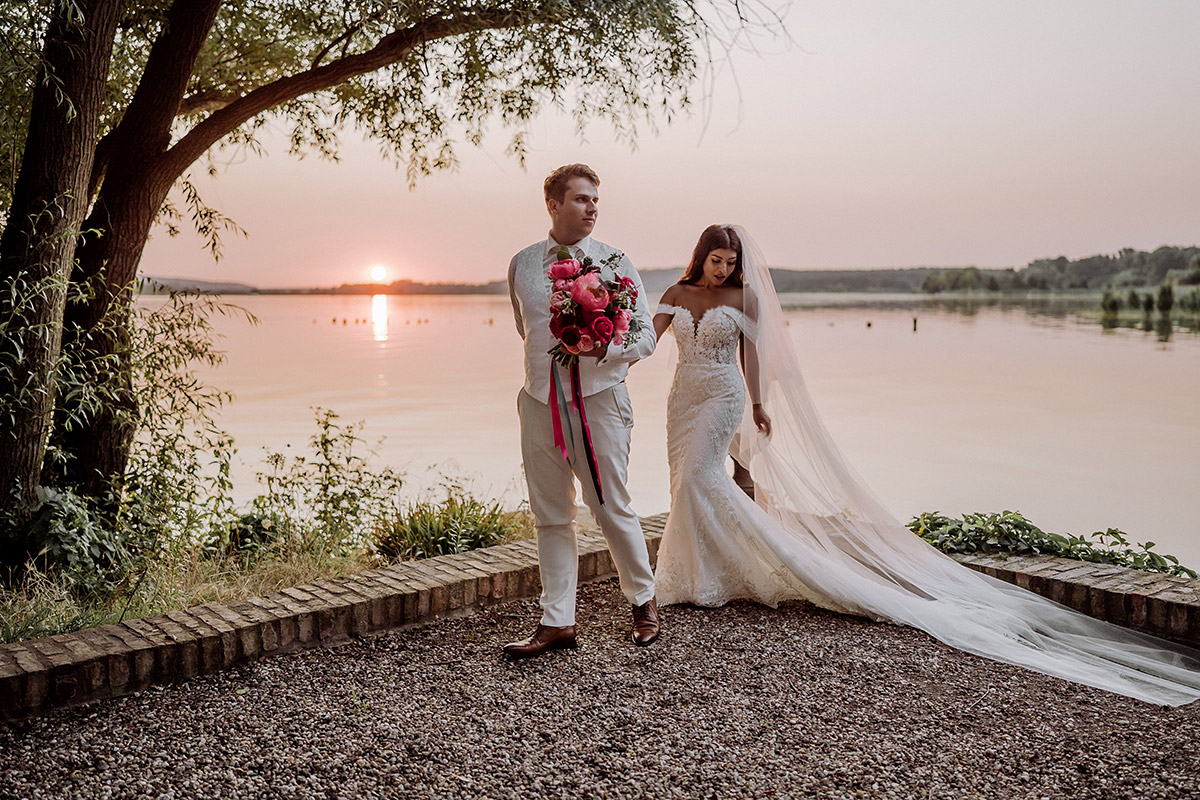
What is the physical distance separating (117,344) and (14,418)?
76 cm

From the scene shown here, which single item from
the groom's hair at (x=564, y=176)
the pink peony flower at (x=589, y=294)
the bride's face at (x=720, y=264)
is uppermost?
the groom's hair at (x=564, y=176)

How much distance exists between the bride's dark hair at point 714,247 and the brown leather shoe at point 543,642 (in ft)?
6.39

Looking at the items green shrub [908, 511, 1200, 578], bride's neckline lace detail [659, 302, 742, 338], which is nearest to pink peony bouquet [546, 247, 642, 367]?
bride's neckline lace detail [659, 302, 742, 338]

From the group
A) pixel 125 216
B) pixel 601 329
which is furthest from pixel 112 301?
pixel 601 329

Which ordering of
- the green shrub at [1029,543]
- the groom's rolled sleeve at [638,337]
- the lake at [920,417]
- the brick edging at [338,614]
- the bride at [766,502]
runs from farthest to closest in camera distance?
the lake at [920,417] → the green shrub at [1029,543] → the bride at [766,502] → the groom's rolled sleeve at [638,337] → the brick edging at [338,614]

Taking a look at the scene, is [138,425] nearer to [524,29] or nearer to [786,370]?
[524,29]

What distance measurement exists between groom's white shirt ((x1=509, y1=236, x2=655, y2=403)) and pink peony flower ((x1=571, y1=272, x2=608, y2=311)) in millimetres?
223

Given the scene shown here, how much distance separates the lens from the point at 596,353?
12.1 ft

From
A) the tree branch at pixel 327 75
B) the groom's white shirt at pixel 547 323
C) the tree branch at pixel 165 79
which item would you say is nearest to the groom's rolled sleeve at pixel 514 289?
the groom's white shirt at pixel 547 323

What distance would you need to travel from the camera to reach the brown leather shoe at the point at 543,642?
3.77 m

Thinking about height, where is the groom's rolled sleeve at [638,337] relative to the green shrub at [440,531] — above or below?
above

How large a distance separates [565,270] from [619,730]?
168cm

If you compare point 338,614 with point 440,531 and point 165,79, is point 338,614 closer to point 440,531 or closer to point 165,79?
point 440,531

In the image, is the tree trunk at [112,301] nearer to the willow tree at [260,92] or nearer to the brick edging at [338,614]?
the willow tree at [260,92]
